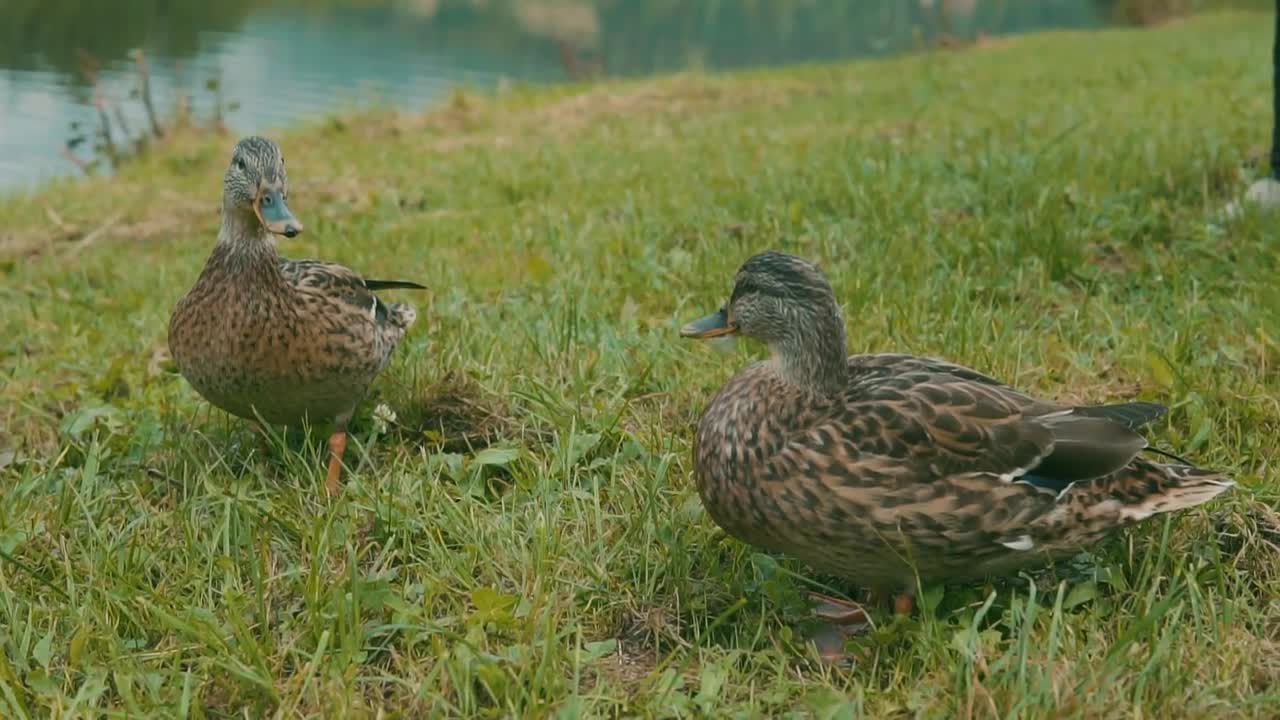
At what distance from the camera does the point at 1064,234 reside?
514cm

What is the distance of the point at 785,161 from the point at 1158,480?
538 cm

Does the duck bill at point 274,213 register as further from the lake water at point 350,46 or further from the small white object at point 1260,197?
the lake water at point 350,46

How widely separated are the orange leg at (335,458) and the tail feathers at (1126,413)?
197cm

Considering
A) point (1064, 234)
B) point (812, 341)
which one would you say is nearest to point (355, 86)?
point (1064, 234)

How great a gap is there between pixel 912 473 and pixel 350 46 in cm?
2284

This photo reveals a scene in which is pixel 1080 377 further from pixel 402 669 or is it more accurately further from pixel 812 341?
pixel 402 669

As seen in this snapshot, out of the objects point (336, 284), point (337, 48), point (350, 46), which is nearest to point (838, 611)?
point (336, 284)

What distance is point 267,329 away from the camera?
12.4 feet

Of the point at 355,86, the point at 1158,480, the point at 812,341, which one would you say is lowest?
the point at 355,86

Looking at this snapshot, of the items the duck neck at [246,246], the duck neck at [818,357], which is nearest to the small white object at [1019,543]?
the duck neck at [818,357]

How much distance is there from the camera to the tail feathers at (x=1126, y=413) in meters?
3.10

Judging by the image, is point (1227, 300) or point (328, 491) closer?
point (328, 491)

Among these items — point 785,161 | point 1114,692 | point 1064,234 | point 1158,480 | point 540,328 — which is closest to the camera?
point 1114,692

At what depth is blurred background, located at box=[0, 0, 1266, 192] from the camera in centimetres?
1490
